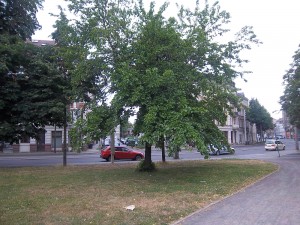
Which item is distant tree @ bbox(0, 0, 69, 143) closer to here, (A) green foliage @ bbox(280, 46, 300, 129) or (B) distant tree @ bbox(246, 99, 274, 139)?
(A) green foliage @ bbox(280, 46, 300, 129)

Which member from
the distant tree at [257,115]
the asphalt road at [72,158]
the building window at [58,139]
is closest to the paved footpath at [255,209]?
the asphalt road at [72,158]

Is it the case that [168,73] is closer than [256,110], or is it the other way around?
[168,73]

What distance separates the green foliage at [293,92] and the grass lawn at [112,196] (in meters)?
16.2

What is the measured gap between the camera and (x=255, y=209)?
968 centimetres

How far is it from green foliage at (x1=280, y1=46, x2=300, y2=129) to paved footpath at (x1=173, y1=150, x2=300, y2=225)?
20.5m

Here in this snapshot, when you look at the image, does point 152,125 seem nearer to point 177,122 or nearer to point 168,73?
point 177,122

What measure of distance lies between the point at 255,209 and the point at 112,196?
185 inches

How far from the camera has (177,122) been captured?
46.1ft

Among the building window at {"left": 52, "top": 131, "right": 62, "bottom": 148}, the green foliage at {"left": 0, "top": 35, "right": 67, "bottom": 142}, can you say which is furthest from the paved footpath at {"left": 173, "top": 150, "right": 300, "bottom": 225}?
the building window at {"left": 52, "top": 131, "right": 62, "bottom": 148}


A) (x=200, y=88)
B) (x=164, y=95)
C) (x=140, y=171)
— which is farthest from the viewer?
(x=140, y=171)

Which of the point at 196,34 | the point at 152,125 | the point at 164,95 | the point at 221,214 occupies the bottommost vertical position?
the point at 221,214

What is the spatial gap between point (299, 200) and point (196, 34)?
945 centimetres

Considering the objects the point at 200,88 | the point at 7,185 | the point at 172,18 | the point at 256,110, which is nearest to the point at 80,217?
the point at 7,185

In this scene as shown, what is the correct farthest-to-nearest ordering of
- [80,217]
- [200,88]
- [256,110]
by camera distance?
[256,110]
[200,88]
[80,217]
